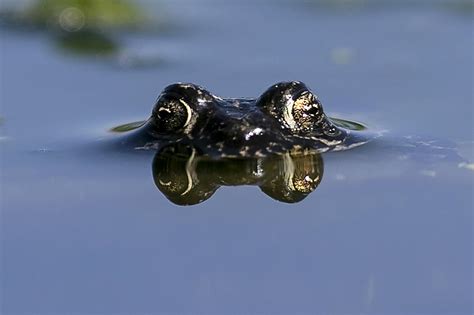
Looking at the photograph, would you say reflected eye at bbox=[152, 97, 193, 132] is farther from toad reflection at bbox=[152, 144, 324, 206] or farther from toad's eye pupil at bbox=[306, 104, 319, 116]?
toad's eye pupil at bbox=[306, 104, 319, 116]

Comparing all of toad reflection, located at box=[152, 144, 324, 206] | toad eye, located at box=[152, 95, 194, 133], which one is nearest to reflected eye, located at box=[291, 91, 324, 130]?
toad reflection, located at box=[152, 144, 324, 206]

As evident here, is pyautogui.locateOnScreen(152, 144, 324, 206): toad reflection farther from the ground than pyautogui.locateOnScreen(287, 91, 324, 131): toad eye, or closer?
closer

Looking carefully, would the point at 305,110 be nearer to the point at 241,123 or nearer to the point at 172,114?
the point at 241,123

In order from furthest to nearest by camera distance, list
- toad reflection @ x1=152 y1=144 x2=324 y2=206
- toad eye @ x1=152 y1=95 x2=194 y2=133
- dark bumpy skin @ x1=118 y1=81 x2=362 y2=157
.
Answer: toad eye @ x1=152 y1=95 x2=194 y2=133
dark bumpy skin @ x1=118 y1=81 x2=362 y2=157
toad reflection @ x1=152 y1=144 x2=324 y2=206

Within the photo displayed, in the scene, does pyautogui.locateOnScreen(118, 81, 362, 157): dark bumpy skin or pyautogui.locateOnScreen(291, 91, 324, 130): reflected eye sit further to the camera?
pyautogui.locateOnScreen(291, 91, 324, 130): reflected eye

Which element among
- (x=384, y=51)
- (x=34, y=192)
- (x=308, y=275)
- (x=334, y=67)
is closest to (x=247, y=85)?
(x=334, y=67)

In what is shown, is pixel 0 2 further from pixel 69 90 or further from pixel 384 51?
pixel 384 51

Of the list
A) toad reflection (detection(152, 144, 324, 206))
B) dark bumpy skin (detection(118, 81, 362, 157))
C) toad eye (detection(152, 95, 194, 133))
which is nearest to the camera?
toad reflection (detection(152, 144, 324, 206))
